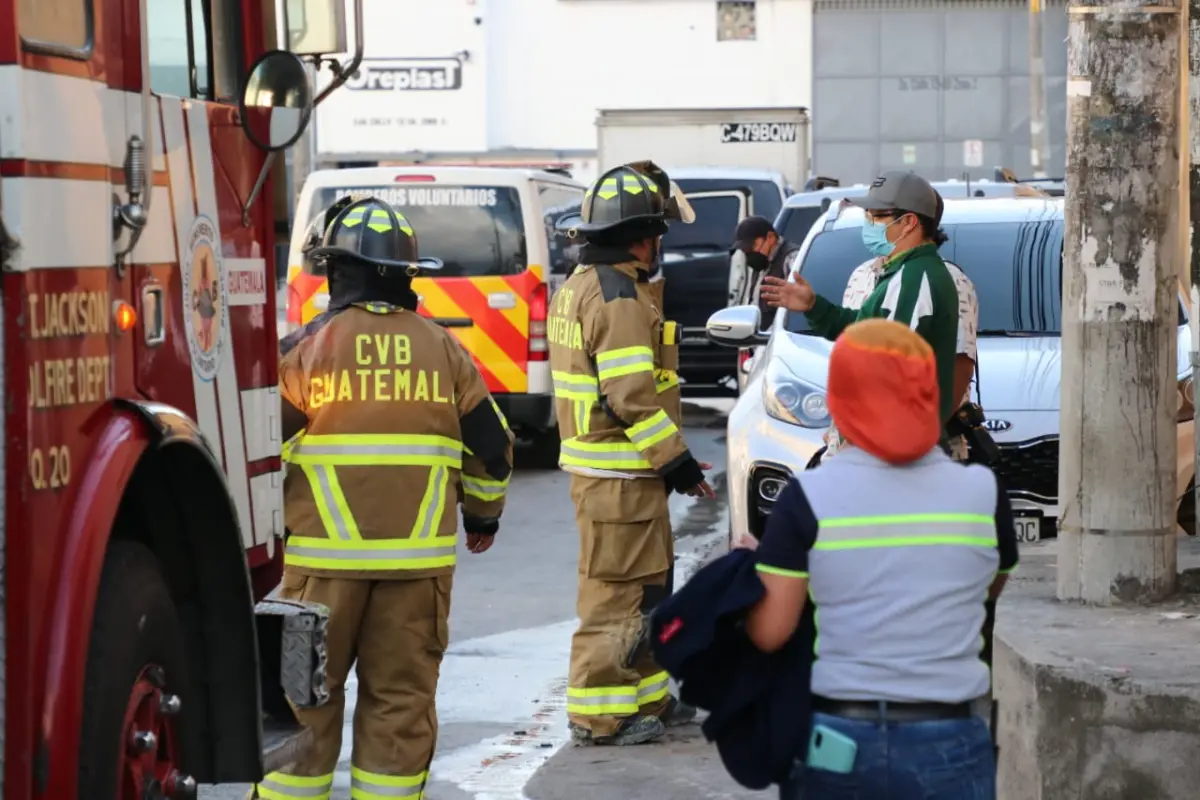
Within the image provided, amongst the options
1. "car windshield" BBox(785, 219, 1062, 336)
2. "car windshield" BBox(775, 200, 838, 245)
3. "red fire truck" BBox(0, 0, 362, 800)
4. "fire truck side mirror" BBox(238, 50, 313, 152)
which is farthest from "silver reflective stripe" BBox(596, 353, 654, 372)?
"car windshield" BBox(775, 200, 838, 245)

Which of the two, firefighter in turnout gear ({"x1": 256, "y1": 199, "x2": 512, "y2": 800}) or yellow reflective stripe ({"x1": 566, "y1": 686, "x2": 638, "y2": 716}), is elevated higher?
firefighter in turnout gear ({"x1": 256, "y1": 199, "x2": 512, "y2": 800})

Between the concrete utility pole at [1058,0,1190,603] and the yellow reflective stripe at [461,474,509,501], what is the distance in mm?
1815

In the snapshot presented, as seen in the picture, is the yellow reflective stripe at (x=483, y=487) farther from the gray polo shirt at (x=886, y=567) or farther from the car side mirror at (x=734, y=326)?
the car side mirror at (x=734, y=326)

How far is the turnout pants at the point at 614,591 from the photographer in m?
6.97

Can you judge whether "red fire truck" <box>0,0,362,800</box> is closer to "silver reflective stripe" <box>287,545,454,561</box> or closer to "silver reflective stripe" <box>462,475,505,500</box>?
"silver reflective stripe" <box>287,545,454,561</box>

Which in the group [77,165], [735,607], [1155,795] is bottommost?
[1155,795]

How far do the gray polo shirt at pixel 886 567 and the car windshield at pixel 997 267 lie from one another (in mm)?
5370

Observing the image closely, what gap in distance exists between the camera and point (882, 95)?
40.4 meters

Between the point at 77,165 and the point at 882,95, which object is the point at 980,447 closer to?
the point at 77,165

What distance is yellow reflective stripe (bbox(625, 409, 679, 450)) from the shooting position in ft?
22.3

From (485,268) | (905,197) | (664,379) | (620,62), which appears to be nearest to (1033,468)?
(664,379)

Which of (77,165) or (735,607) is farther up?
(77,165)

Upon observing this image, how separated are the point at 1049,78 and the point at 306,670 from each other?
37.3 m

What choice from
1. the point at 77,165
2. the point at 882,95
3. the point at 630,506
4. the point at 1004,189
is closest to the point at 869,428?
the point at 77,165
